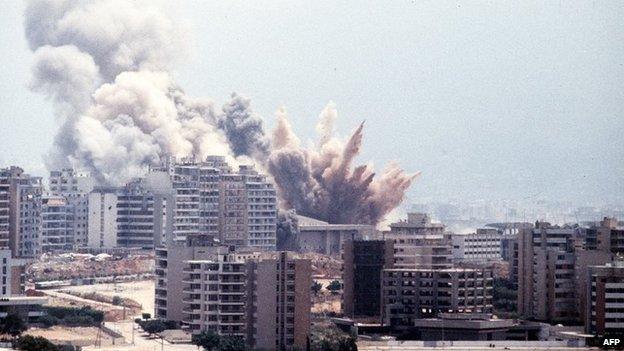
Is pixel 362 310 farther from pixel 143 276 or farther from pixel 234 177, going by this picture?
pixel 234 177

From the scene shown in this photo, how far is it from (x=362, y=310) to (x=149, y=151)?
134 feet

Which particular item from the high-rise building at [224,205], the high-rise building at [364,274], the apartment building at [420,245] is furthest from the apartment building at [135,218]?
the high-rise building at [364,274]

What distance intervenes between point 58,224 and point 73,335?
39672 millimetres

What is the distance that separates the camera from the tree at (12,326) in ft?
236

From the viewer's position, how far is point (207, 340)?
70.1m

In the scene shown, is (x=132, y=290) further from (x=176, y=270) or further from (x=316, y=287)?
(x=176, y=270)

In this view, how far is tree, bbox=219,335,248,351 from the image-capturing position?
68.5 m

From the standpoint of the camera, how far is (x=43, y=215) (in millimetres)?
111750

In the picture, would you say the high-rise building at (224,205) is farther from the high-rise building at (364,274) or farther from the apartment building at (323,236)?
the high-rise building at (364,274)

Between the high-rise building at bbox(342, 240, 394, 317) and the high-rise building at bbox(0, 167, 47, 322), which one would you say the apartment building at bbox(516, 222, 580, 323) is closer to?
the high-rise building at bbox(342, 240, 394, 317)

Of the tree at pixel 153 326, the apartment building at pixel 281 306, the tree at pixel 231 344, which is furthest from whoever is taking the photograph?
the tree at pixel 153 326

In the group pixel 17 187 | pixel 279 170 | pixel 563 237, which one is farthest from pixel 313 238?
pixel 563 237

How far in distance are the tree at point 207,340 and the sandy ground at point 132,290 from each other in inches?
585

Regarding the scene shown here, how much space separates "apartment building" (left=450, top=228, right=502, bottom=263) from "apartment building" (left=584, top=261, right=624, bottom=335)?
36.4 m
